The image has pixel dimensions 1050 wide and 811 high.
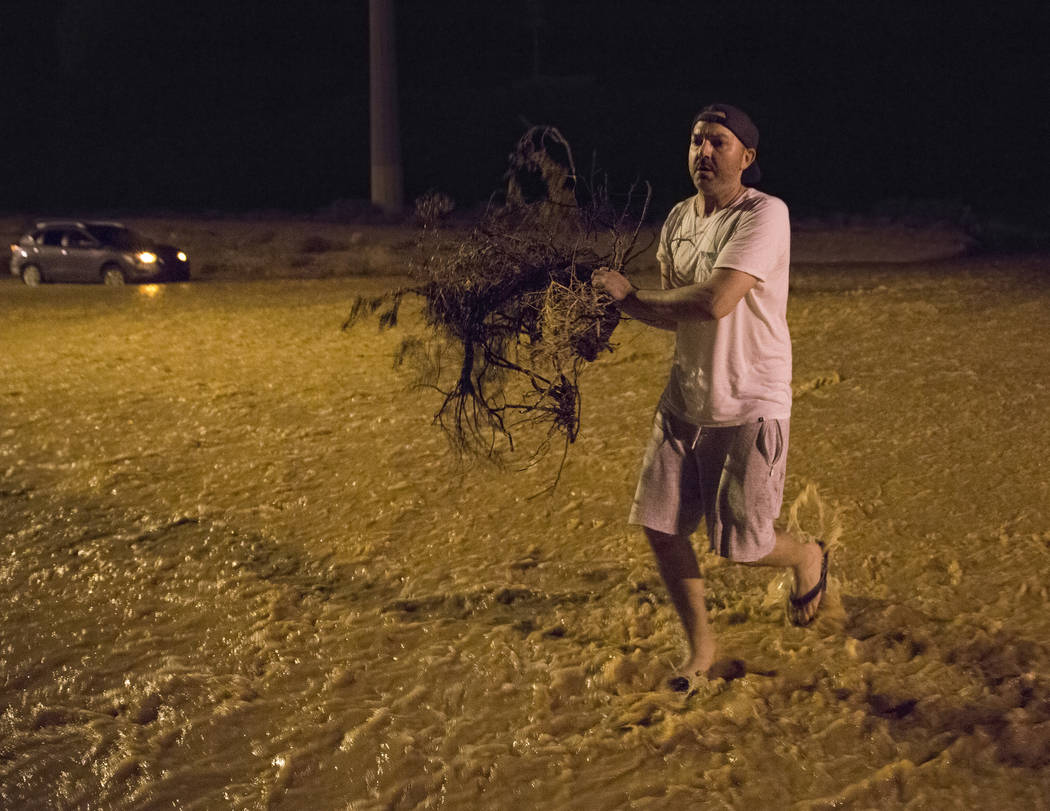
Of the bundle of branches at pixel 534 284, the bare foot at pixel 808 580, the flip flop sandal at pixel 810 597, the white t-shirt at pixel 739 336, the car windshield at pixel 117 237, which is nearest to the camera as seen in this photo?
the white t-shirt at pixel 739 336

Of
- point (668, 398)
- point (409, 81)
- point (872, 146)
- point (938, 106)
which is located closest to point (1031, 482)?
point (668, 398)

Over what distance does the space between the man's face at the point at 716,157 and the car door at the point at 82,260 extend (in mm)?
Result: 14365

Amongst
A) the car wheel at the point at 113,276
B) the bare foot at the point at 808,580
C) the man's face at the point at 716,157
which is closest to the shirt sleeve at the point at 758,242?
the man's face at the point at 716,157

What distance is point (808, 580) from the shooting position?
4367mm

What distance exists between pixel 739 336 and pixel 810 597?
124cm

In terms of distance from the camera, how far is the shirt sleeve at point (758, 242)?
11.5ft

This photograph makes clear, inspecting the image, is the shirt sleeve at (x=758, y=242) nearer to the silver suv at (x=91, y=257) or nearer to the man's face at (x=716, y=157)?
the man's face at (x=716, y=157)

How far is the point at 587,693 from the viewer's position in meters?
4.18

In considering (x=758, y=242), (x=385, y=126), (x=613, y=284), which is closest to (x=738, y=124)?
(x=758, y=242)

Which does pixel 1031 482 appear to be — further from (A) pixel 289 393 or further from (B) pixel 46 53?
(B) pixel 46 53

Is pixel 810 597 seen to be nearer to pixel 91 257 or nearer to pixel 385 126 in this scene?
pixel 91 257

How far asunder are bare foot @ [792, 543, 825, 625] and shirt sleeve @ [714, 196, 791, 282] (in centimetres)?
116

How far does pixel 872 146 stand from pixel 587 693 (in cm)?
3971

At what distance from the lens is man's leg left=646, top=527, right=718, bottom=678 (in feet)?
13.2
